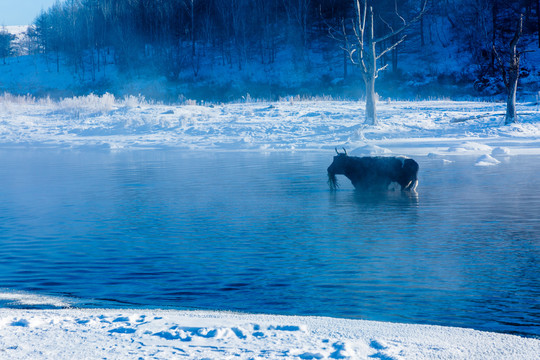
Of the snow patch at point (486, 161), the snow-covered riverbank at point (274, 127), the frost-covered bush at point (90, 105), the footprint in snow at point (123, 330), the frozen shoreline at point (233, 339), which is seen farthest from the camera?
the frost-covered bush at point (90, 105)

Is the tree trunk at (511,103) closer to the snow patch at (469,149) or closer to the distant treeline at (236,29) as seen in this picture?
the snow patch at (469,149)

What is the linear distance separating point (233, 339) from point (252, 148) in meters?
19.5

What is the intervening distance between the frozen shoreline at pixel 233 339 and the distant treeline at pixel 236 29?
52852mm

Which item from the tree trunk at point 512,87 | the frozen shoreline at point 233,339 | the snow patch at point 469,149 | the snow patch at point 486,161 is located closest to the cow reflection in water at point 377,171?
the snow patch at point 486,161

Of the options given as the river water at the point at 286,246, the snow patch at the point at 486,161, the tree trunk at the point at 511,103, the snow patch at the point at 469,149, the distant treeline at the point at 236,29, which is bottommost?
the snow patch at the point at 469,149

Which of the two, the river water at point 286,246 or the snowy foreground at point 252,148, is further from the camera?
the river water at point 286,246

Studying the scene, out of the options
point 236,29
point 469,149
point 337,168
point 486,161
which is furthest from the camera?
point 236,29

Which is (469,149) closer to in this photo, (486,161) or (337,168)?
(486,161)

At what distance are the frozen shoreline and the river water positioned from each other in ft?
1.62

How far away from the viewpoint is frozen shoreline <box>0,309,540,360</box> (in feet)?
13.3

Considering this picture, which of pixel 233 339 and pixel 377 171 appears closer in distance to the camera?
pixel 233 339

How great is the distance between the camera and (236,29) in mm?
65625

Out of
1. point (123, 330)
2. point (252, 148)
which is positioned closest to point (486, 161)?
point (252, 148)

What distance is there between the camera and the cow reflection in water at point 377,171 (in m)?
12.0
